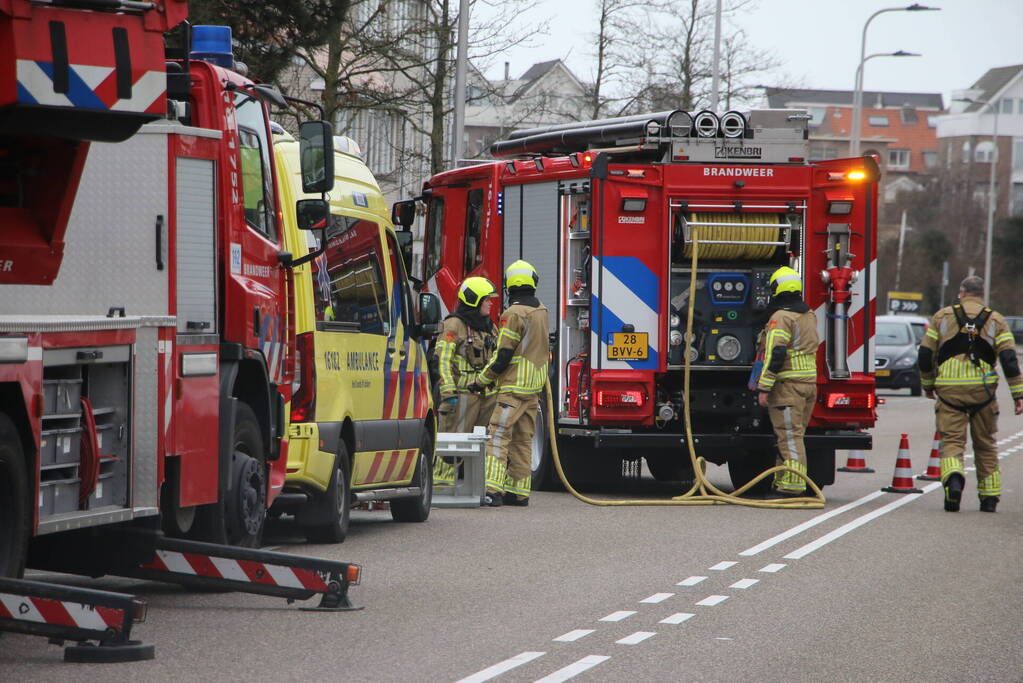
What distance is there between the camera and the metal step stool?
47.3 ft

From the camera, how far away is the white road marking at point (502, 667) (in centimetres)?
696

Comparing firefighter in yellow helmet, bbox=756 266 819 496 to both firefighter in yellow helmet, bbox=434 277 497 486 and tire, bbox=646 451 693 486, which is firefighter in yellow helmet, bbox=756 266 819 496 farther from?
firefighter in yellow helmet, bbox=434 277 497 486

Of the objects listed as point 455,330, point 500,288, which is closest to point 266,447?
point 455,330

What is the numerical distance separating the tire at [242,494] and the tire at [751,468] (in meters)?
7.70

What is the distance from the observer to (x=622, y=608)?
900 cm

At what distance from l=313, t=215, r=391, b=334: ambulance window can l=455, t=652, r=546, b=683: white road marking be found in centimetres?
415

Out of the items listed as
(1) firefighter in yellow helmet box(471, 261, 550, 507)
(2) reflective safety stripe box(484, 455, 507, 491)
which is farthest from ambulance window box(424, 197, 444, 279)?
A: (2) reflective safety stripe box(484, 455, 507, 491)

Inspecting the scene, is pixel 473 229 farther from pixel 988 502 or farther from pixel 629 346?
pixel 988 502

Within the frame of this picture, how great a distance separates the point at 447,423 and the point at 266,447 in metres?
6.34

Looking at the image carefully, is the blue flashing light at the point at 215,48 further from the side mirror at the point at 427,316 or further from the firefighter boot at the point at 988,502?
the firefighter boot at the point at 988,502

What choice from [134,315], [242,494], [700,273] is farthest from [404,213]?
[134,315]

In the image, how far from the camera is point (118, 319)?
772 centimetres

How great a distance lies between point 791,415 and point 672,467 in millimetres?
2608

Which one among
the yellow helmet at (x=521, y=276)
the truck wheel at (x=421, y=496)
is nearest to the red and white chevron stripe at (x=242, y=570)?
the truck wheel at (x=421, y=496)
